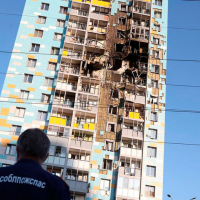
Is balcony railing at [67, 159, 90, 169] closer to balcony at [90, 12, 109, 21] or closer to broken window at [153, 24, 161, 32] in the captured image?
balcony at [90, 12, 109, 21]

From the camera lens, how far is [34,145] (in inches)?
154

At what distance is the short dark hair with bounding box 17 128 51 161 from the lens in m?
3.91

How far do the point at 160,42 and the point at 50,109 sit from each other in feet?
60.3

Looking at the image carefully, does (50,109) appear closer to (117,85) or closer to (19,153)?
(117,85)

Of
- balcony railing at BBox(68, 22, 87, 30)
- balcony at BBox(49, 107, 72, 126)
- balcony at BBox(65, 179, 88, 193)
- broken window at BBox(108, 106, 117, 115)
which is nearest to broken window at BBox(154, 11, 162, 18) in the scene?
balcony railing at BBox(68, 22, 87, 30)

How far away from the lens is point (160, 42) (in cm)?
4419

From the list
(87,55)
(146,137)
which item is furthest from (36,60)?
(146,137)

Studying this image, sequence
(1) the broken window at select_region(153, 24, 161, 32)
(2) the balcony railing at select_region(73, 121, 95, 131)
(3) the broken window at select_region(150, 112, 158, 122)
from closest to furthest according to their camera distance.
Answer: (2) the balcony railing at select_region(73, 121, 95, 131) < (3) the broken window at select_region(150, 112, 158, 122) < (1) the broken window at select_region(153, 24, 161, 32)

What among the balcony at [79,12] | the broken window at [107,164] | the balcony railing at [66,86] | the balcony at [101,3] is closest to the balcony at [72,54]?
the balcony railing at [66,86]

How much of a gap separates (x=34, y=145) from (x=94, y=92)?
3506 cm

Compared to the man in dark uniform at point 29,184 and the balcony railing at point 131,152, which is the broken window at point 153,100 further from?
the man in dark uniform at point 29,184

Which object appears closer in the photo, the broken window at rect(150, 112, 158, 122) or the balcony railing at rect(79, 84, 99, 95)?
the broken window at rect(150, 112, 158, 122)

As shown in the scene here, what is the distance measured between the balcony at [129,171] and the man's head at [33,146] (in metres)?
31.8

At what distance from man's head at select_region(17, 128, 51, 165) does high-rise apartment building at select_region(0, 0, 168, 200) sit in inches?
1193
